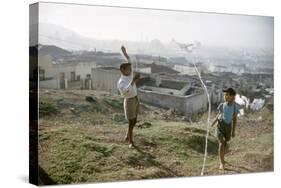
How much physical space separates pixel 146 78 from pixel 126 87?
0.30 metres

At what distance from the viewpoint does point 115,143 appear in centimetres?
709

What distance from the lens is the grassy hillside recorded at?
22.1 ft

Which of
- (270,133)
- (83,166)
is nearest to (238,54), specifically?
(270,133)

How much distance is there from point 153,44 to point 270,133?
206 centimetres

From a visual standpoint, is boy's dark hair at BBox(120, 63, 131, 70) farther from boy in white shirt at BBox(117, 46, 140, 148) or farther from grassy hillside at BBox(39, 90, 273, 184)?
grassy hillside at BBox(39, 90, 273, 184)

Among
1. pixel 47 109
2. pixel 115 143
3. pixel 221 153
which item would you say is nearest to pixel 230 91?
pixel 221 153

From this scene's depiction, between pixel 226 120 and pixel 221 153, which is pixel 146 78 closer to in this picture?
pixel 226 120

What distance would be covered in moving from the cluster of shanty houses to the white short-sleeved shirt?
63 millimetres

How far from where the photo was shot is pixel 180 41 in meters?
7.56

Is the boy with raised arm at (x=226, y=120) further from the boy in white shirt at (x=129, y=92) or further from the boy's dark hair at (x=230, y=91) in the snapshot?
the boy in white shirt at (x=129, y=92)

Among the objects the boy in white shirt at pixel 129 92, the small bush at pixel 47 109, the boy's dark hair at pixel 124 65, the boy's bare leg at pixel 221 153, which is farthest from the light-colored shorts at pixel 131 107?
the boy's bare leg at pixel 221 153

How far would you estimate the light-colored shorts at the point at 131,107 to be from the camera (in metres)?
7.19

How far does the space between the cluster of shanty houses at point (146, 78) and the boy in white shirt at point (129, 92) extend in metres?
0.07

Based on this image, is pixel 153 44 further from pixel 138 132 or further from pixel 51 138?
pixel 51 138
